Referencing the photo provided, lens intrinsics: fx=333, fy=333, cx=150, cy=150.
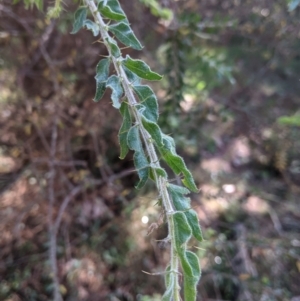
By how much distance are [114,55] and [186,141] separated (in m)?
1.07

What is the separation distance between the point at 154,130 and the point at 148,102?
2.8 inches

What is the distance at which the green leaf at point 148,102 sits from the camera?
0.57 m

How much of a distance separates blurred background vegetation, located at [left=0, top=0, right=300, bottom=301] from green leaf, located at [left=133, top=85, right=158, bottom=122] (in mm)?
773

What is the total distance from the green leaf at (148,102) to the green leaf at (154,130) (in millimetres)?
36

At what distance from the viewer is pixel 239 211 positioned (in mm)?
1887

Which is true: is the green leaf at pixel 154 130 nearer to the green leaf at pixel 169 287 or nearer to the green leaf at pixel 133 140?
the green leaf at pixel 133 140

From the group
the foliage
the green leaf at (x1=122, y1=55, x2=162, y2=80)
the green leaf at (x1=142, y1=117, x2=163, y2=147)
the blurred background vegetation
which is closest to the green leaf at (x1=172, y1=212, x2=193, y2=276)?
the foliage

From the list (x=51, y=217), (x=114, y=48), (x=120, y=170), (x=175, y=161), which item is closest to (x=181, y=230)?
(x=175, y=161)

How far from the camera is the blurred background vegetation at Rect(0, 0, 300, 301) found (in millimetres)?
1451

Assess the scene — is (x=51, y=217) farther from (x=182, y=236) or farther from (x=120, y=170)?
(x=182, y=236)

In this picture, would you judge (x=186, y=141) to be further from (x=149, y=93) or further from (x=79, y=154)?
(x=149, y=93)

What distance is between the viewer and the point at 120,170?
188cm

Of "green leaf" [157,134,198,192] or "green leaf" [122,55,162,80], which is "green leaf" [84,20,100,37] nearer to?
"green leaf" [122,55,162,80]

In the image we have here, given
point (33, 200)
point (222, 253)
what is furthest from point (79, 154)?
point (222, 253)
